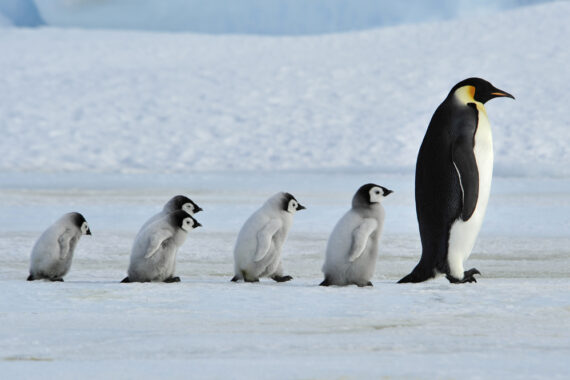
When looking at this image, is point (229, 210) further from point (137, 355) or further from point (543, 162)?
point (543, 162)

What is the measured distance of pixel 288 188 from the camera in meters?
10.9

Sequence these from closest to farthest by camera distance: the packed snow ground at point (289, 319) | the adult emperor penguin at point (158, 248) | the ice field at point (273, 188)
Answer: the packed snow ground at point (289, 319)
the ice field at point (273, 188)
the adult emperor penguin at point (158, 248)

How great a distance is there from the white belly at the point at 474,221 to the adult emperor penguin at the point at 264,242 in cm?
72

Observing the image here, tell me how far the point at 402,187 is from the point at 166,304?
8.31 m

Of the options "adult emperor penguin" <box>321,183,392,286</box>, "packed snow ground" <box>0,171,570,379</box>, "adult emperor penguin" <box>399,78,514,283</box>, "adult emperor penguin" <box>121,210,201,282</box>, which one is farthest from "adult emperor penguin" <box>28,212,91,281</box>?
"adult emperor penguin" <box>399,78,514,283</box>

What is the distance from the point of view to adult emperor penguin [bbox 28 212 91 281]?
4.01m

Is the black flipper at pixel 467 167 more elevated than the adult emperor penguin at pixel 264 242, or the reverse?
the black flipper at pixel 467 167

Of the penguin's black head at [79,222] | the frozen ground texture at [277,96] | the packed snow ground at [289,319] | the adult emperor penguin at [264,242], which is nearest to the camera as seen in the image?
the packed snow ground at [289,319]

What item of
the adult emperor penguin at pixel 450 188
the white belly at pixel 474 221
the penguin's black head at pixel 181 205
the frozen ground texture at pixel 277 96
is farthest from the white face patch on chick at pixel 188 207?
the frozen ground texture at pixel 277 96

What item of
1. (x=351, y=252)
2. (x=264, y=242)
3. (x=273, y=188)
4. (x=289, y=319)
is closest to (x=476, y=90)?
(x=351, y=252)

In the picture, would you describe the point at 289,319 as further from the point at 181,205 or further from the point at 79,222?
the point at 79,222

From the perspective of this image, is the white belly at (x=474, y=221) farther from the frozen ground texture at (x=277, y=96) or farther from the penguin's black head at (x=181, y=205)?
the frozen ground texture at (x=277, y=96)

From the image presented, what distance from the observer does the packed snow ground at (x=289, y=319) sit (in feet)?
7.34

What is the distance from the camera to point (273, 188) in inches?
428
